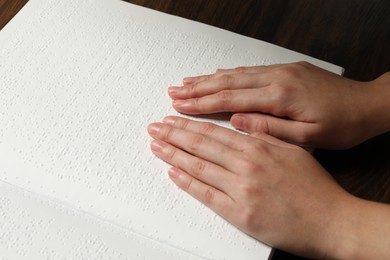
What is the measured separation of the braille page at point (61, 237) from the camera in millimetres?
645

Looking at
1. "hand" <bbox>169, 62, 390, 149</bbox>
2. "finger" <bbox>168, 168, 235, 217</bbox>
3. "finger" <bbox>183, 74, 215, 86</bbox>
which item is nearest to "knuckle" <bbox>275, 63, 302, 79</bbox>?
"hand" <bbox>169, 62, 390, 149</bbox>

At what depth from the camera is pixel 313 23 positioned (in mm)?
959

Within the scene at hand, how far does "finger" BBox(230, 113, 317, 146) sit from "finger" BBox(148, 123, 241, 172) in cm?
6

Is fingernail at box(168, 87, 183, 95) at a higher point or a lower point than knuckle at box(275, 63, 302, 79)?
lower

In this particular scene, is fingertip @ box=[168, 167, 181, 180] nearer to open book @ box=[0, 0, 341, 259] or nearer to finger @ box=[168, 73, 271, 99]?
open book @ box=[0, 0, 341, 259]

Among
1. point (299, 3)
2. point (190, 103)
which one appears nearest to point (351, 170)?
point (190, 103)

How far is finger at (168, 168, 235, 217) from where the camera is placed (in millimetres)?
674

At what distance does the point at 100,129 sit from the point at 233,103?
7.5 inches

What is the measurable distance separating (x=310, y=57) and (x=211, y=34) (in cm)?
16

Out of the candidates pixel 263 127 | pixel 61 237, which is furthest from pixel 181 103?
pixel 61 237

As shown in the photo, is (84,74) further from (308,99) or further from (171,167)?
(308,99)

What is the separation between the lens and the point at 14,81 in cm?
81

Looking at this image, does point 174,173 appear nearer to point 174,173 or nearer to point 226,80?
point 174,173

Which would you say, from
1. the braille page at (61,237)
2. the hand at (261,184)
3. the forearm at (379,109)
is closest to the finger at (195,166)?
the hand at (261,184)
